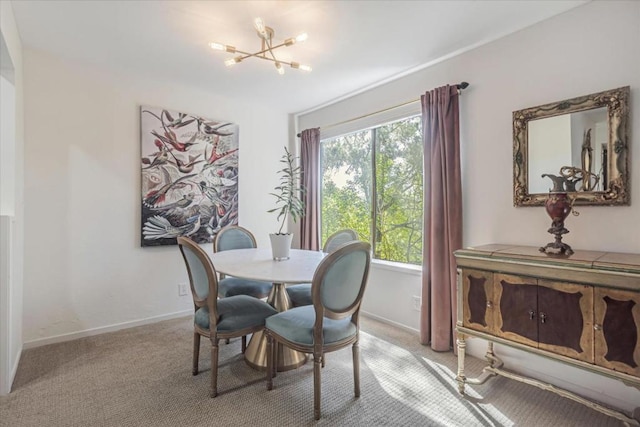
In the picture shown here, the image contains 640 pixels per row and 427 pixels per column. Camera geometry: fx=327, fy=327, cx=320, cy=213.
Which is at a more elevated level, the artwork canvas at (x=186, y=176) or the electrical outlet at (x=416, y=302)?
the artwork canvas at (x=186, y=176)

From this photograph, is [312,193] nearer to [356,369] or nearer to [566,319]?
[356,369]

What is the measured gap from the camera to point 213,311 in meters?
2.04

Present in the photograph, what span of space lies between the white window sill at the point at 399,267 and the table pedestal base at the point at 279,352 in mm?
1255

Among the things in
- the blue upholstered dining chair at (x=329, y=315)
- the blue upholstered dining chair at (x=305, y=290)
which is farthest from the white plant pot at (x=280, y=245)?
the blue upholstered dining chair at (x=329, y=315)

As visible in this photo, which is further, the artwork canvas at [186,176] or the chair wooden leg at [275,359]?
the artwork canvas at [186,176]

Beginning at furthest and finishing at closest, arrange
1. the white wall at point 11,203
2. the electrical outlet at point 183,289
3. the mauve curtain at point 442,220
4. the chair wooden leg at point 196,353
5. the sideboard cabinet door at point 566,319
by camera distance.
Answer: the electrical outlet at point 183,289 → the mauve curtain at point 442,220 → the chair wooden leg at point 196,353 → the white wall at point 11,203 → the sideboard cabinet door at point 566,319

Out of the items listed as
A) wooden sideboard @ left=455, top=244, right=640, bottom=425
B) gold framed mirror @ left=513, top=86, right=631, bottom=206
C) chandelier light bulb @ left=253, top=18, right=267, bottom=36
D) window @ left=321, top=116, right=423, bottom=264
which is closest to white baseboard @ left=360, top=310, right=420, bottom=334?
window @ left=321, top=116, right=423, bottom=264

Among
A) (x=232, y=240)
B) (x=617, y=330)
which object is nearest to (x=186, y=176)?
(x=232, y=240)

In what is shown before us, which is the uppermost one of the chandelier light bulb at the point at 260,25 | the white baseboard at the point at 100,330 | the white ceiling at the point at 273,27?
the white ceiling at the point at 273,27

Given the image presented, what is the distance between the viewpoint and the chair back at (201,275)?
6.55ft

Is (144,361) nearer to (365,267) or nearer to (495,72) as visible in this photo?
(365,267)

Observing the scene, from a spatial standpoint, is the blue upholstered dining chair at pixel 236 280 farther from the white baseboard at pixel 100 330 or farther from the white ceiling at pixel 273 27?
the white ceiling at pixel 273 27

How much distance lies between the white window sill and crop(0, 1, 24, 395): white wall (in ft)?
9.85

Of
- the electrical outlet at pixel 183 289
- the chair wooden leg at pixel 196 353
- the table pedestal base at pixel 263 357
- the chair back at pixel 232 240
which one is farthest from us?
the electrical outlet at pixel 183 289
